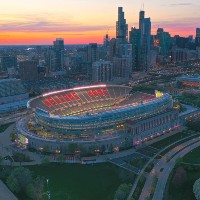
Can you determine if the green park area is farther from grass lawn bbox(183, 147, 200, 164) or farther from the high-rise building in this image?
the high-rise building

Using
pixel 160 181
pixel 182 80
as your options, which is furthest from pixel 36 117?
pixel 182 80

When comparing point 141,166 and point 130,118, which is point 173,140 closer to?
point 130,118

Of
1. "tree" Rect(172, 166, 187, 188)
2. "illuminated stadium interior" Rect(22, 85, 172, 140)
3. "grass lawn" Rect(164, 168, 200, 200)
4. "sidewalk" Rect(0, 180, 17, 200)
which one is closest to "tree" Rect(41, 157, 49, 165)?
"sidewalk" Rect(0, 180, 17, 200)

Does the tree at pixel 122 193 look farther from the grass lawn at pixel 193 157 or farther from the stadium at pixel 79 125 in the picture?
the grass lawn at pixel 193 157

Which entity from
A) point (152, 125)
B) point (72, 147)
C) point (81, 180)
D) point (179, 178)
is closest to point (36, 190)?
point (81, 180)

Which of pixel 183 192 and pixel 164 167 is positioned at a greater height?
pixel 164 167

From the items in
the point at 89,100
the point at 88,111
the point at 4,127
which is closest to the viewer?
the point at 4,127

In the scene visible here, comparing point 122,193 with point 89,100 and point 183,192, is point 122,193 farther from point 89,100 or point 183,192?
point 89,100
